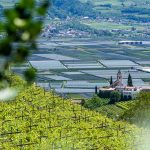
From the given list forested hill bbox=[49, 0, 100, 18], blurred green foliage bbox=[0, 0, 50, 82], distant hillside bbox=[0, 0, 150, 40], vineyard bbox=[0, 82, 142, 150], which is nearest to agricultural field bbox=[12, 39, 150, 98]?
distant hillside bbox=[0, 0, 150, 40]

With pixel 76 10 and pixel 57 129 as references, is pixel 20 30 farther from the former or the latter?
pixel 76 10

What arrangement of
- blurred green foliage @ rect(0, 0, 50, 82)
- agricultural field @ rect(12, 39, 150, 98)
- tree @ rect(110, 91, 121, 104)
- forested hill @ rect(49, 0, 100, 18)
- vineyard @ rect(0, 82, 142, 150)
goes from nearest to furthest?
blurred green foliage @ rect(0, 0, 50, 82) < vineyard @ rect(0, 82, 142, 150) < tree @ rect(110, 91, 121, 104) < agricultural field @ rect(12, 39, 150, 98) < forested hill @ rect(49, 0, 100, 18)

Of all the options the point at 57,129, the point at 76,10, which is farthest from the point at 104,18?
the point at 57,129

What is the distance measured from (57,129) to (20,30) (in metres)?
18.3

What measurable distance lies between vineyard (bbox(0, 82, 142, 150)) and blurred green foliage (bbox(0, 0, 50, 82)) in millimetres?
15740

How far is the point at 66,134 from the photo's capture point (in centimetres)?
1895

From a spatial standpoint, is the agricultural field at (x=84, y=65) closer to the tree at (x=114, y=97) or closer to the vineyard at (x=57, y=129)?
the tree at (x=114, y=97)

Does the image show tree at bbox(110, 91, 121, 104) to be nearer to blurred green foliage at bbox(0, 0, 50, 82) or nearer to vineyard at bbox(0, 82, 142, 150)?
vineyard at bbox(0, 82, 142, 150)

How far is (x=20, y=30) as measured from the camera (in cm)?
158

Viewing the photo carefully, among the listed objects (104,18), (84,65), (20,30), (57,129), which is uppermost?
(20,30)

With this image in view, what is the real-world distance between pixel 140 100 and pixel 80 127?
1399 centimetres

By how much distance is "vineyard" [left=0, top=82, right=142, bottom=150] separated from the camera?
1818cm

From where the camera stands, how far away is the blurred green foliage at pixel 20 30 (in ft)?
5.09

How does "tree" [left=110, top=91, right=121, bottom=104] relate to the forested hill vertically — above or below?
above
